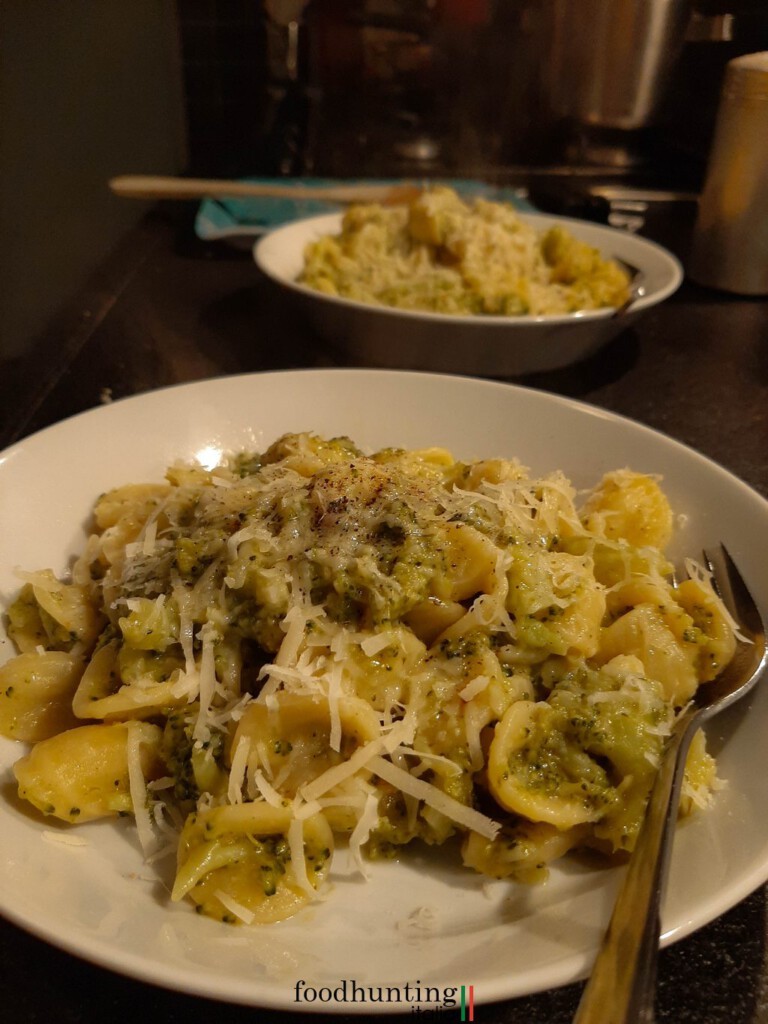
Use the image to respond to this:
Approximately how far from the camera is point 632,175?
4465 millimetres

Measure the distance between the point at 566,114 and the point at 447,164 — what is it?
2.43ft

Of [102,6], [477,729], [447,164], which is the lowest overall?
[447,164]

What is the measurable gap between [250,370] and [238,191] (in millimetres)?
905

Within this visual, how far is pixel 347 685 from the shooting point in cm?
109

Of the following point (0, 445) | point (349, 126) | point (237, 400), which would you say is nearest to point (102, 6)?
point (349, 126)

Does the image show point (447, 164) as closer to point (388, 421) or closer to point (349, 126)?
point (349, 126)

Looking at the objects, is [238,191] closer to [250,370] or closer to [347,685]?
[250,370]

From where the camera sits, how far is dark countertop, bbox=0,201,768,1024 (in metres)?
0.93

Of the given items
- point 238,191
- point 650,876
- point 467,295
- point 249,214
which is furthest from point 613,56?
point 650,876

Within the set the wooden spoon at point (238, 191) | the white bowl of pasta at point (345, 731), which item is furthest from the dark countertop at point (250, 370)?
the wooden spoon at point (238, 191)

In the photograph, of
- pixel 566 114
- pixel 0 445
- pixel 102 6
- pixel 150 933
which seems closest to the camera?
pixel 150 933

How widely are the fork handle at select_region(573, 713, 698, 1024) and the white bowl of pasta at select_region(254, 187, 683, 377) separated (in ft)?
4.61

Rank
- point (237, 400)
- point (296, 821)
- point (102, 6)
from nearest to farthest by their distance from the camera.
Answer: point (296, 821), point (237, 400), point (102, 6)

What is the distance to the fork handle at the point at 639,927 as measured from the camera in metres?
0.71
